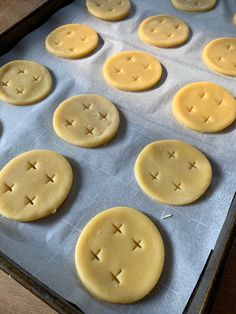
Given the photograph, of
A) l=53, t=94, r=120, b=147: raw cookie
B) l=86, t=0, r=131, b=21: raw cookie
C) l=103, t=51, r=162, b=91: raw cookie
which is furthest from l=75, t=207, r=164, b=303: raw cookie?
l=86, t=0, r=131, b=21: raw cookie

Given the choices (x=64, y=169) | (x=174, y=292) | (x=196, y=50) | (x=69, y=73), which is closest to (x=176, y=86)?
(x=196, y=50)

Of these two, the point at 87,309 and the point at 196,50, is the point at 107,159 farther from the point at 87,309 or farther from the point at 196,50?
the point at 196,50

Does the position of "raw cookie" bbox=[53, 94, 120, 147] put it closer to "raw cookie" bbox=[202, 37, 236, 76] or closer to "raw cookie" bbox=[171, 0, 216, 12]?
"raw cookie" bbox=[202, 37, 236, 76]

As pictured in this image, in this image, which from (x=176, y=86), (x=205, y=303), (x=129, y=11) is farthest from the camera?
(x=129, y=11)

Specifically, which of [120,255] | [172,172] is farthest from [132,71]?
[120,255]

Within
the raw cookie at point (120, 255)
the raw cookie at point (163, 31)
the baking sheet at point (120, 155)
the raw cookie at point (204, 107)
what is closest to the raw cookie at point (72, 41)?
the baking sheet at point (120, 155)

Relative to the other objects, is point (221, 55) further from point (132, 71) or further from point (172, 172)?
point (172, 172)
